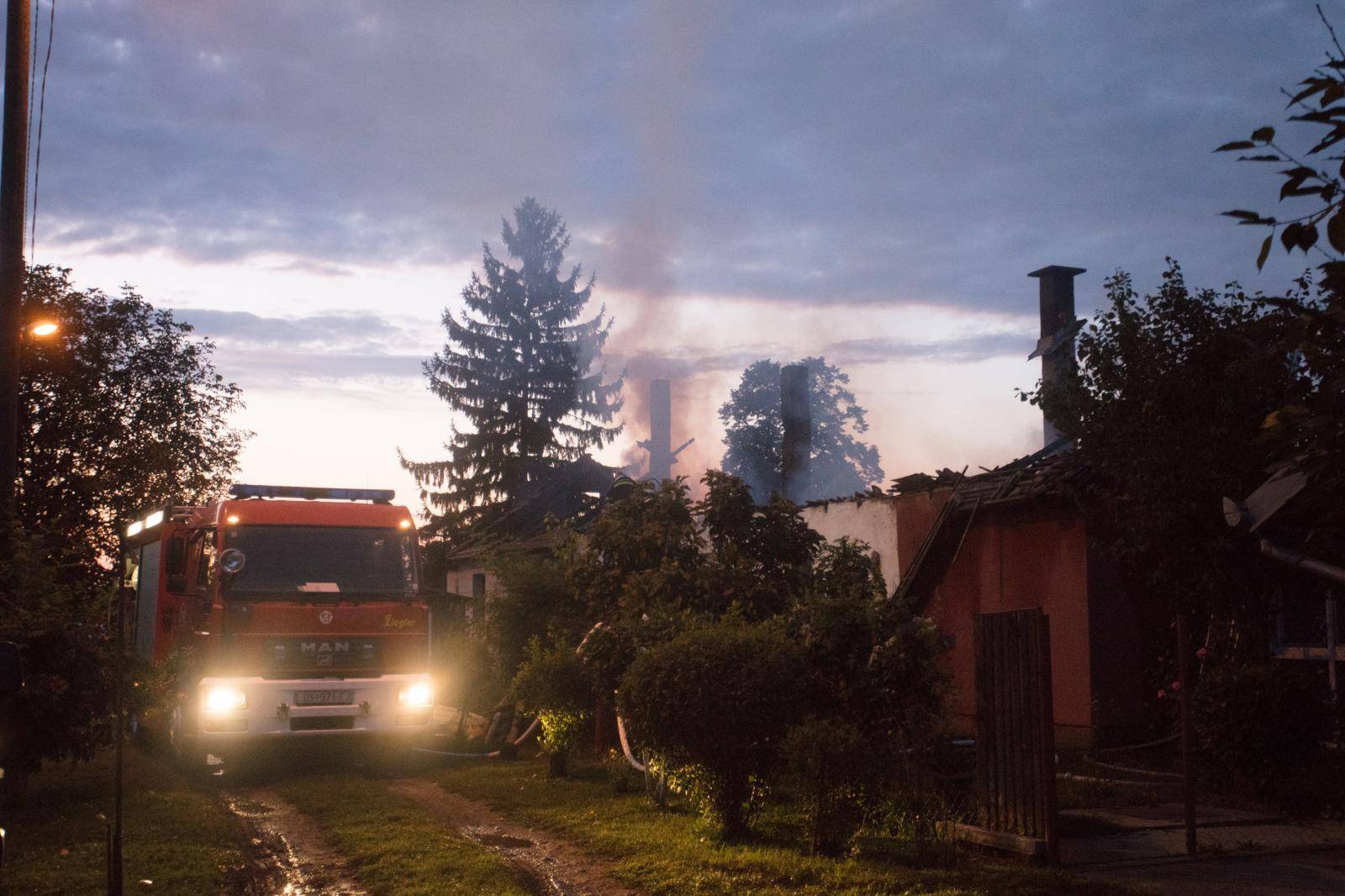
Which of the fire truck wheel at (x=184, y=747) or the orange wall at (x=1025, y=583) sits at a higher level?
the orange wall at (x=1025, y=583)

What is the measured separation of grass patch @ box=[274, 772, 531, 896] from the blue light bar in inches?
155

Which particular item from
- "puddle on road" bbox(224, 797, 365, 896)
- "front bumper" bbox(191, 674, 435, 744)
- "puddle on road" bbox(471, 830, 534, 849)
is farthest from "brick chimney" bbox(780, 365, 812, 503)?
"puddle on road" bbox(471, 830, 534, 849)

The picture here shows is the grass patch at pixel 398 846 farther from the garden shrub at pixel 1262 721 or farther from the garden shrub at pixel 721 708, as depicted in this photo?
the garden shrub at pixel 1262 721

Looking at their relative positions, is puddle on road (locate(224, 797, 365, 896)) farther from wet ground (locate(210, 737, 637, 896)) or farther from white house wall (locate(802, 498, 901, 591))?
white house wall (locate(802, 498, 901, 591))

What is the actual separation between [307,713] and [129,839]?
13.4 ft

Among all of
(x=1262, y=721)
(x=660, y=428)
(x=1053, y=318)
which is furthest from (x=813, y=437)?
(x=1262, y=721)

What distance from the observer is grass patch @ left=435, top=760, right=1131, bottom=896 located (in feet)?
25.5

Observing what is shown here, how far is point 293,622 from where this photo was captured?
1410 centimetres

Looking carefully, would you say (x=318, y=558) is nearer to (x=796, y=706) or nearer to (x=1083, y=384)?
(x=796, y=706)

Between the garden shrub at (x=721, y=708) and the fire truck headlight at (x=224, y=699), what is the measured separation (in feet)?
19.8

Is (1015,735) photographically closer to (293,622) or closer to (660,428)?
(293,622)

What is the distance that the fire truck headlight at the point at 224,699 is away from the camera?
1376 centimetres

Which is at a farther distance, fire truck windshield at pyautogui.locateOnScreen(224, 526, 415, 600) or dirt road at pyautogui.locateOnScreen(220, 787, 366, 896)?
fire truck windshield at pyautogui.locateOnScreen(224, 526, 415, 600)

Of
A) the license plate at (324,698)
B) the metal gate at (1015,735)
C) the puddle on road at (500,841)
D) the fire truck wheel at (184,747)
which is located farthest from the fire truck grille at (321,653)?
the metal gate at (1015,735)
